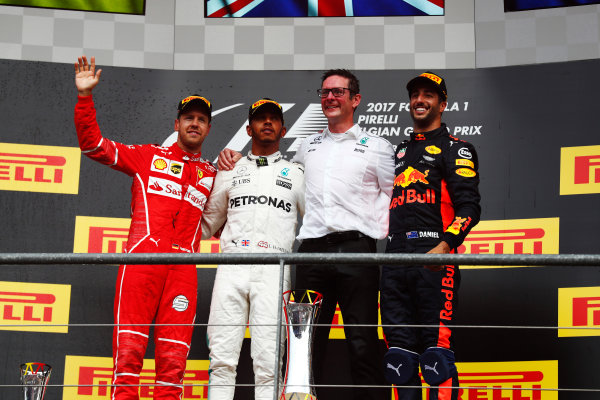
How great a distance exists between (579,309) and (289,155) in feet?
4.76

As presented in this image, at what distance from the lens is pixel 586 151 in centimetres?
376

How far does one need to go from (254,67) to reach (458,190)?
5.25 ft

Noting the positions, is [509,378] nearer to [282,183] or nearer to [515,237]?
[515,237]

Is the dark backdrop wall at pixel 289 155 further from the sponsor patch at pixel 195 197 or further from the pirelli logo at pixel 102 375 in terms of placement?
the sponsor patch at pixel 195 197

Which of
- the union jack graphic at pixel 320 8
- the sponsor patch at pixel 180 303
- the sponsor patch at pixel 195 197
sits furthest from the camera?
the union jack graphic at pixel 320 8

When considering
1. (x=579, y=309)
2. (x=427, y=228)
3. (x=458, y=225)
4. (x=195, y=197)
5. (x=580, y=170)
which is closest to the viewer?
(x=458, y=225)

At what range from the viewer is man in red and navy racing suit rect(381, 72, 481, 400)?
9.02 ft

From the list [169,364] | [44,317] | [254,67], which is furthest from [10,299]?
[254,67]

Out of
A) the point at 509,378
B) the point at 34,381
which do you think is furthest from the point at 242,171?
the point at 509,378

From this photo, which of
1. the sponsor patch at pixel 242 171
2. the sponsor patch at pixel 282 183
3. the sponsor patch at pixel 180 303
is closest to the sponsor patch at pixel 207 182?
the sponsor patch at pixel 242 171

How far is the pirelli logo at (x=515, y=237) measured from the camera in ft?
12.2

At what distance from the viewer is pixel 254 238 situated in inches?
124

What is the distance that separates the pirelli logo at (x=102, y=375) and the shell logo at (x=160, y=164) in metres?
1.03

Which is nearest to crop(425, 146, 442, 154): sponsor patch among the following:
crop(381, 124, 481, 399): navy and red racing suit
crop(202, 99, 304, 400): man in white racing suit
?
crop(381, 124, 481, 399): navy and red racing suit
